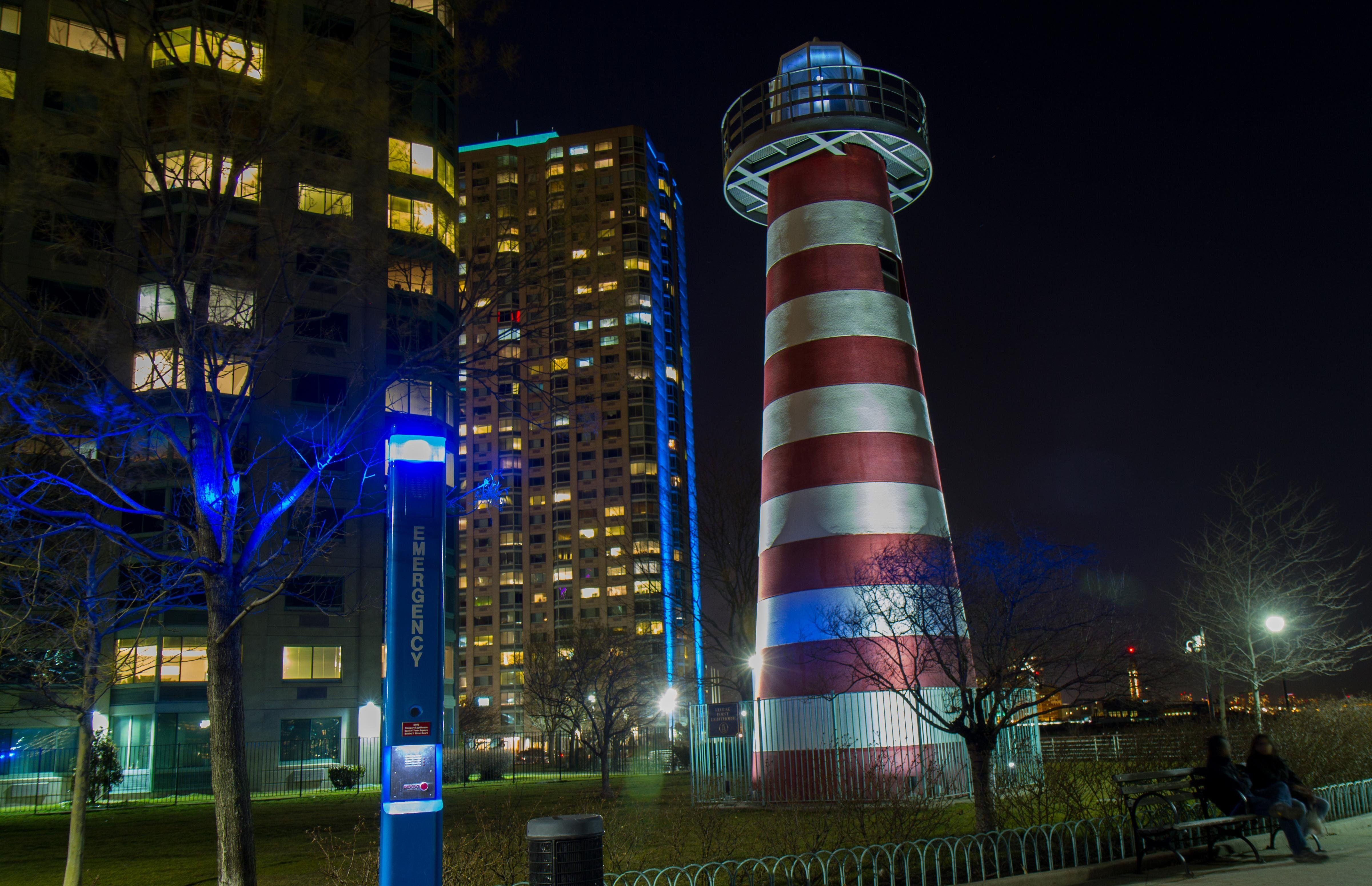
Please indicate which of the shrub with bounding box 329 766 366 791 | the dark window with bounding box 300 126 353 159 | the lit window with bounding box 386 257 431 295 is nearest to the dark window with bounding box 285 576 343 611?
the shrub with bounding box 329 766 366 791

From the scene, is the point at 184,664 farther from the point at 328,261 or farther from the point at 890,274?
the point at 328,261

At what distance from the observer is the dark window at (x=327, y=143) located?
11.8 metres

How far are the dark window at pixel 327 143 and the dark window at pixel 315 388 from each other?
31.9 metres

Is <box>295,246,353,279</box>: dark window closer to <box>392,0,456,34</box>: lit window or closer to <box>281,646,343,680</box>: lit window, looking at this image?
<box>392,0,456,34</box>: lit window

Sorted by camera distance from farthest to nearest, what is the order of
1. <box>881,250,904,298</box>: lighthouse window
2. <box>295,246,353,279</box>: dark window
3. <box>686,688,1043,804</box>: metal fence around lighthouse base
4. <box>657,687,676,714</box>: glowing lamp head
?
<box>657,687,676,714</box>: glowing lamp head
<box>881,250,904,298</box>: lighthouse window
<box>686,688,1043,804</box>: metal fence around lighthouse base
<box>295,246,353,279</box>: dark window

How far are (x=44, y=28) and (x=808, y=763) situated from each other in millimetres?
43239

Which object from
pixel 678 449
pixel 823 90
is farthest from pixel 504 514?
pixel 823 90

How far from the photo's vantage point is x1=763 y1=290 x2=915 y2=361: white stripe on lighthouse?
64.4 ft

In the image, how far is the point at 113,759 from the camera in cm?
3331

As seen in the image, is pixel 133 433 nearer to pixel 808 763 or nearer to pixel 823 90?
pixel 808 763

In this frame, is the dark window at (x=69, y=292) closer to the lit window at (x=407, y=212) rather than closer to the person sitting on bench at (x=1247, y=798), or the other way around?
the lit window at (x=407, y=212)

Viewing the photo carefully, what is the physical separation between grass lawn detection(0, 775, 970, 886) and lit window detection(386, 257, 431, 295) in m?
6.37

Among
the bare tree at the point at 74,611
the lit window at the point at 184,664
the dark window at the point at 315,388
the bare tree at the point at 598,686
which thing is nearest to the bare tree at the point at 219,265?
the bare tree at the point at 74,611

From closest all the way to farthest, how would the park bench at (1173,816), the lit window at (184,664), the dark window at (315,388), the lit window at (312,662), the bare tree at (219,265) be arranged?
the bare tree at (219,265) → the park bench at (1173,816) → the lit window at (184,664) → the lit window at (312,662) → the dark window at (315,388)
